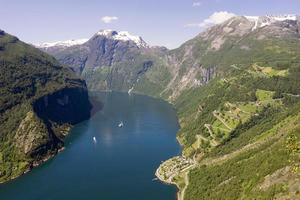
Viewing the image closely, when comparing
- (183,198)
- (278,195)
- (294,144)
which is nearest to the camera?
(294,144)

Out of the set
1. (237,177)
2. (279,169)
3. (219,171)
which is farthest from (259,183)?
(219,171)

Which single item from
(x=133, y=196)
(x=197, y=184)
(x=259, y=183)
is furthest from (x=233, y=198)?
(x=133, y=196)

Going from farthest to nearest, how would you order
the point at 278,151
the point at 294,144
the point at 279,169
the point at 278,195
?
the point at 278,151, the point at 279,169, the point at 278,195, the point at 294,144

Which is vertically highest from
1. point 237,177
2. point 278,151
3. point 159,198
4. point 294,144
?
point 294,144

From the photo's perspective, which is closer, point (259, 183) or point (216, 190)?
point (259, 183)

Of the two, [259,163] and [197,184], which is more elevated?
[259,163]

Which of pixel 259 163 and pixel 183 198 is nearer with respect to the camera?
pixel 259 163

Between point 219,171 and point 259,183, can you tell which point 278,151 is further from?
point 219,171

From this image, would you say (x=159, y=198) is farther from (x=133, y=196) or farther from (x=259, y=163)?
(x=259, y=163)

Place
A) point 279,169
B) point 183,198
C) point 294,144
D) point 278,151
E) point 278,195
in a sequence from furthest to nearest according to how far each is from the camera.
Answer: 1. point 183,198
2. point 278,151
3. point 279,169
4. point 278,195
5. point 294,144
